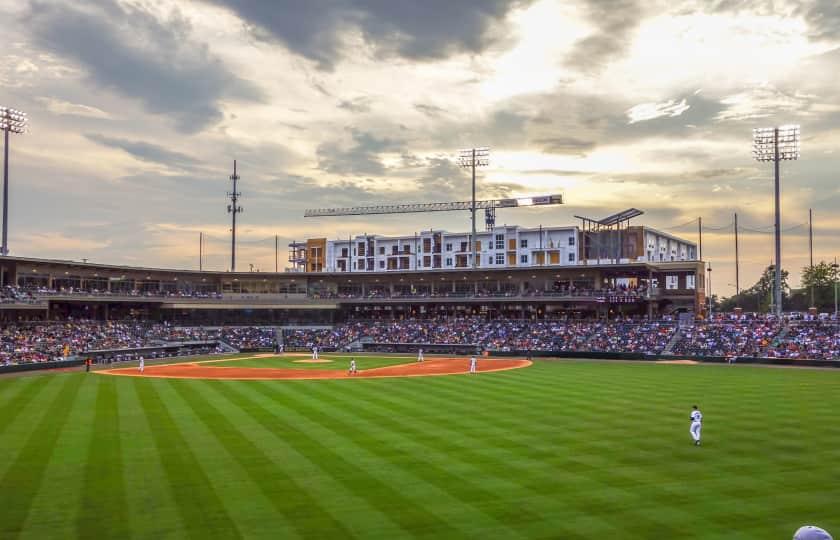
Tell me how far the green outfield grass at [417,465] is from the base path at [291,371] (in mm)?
10592

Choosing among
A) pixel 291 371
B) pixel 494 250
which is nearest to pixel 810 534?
pixel 291 371

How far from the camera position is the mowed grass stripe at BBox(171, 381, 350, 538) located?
1298cm

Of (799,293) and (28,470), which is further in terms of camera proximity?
(799,293)

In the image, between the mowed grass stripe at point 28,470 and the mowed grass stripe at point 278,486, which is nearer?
the mowed grass stripe at point 278,486

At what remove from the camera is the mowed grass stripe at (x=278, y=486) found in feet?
42.6

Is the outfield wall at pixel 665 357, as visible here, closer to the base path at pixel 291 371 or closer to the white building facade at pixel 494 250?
the base path at pixel 291 371

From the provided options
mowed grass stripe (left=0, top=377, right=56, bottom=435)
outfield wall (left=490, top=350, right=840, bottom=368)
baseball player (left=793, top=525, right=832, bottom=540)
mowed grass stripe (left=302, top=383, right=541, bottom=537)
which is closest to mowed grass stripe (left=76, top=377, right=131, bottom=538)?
mowed grass stripe (left=0, top=377, right=56, bottom=435)

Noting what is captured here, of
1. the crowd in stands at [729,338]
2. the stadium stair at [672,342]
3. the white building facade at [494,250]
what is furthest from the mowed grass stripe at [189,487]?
the white building facade at [494,250]

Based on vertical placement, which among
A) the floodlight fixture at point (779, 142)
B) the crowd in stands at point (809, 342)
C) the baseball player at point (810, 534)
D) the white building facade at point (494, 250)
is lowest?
the crowd in stands at point (809, 342)

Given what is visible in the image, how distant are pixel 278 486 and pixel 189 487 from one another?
219 cm

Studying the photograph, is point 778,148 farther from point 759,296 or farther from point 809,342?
point 759,296

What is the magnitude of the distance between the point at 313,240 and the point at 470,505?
108 m

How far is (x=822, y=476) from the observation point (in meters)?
16.5

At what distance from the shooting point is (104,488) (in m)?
15.6
